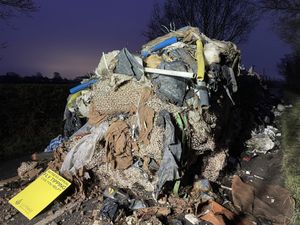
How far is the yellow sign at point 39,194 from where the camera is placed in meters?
4.21

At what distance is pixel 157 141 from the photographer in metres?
4.43

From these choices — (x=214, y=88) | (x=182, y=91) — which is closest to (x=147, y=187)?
(x=182, y=91)

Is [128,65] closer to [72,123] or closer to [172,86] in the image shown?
[172,86]

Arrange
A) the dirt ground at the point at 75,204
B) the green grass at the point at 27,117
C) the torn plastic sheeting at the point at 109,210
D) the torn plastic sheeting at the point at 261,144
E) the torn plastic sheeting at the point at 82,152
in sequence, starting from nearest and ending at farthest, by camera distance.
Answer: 1. the torn plastic sheeting at the point at 109,210
2. the dirt ground at the point at 75,204
3. the torn plastic sheeting at the point at 82,152
4. the torn plastic sheeting at the point at 261,144
5. the green grass at the point at 27,117

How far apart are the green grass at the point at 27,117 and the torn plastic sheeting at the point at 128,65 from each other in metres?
3.53

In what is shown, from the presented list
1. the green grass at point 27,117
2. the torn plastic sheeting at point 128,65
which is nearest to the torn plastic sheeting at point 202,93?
the torn plastic sheeting at point 128,65

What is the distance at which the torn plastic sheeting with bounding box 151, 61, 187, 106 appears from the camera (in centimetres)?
464

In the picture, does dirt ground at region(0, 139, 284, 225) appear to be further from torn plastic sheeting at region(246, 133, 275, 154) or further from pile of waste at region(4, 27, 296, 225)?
torn plastic sheeting at region(246, 133, 275, 154)

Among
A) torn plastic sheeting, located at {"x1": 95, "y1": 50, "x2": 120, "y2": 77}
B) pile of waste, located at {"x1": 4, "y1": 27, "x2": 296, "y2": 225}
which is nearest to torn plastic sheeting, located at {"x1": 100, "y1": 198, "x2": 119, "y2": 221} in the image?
pile of waste, located at {"x1": 4, "y1": 27, "x2": 296, "y2": 225}

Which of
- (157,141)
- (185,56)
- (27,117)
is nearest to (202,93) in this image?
(185,56)

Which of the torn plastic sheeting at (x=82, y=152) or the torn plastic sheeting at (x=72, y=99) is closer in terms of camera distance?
the torn plastic sheeting at (x=82, y=152)

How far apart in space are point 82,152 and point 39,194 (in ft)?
2.68

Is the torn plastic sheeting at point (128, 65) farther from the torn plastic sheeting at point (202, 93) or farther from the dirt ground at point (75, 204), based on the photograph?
the dirt ground at point (75, 204)

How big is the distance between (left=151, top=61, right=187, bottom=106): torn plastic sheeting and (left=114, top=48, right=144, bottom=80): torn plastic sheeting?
0.27 m
